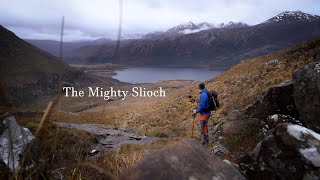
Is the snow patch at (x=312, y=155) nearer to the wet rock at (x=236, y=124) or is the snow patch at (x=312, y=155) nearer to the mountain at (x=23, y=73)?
the wet rock at (x=236, y=124)

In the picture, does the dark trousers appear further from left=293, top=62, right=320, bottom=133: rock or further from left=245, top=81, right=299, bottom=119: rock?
left=293, top=62, right=320, bottom=133: rock

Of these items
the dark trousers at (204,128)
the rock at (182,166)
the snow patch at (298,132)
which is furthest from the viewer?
the dark trousers at (204,128)

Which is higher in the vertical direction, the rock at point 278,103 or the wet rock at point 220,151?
the rock at point 278,103

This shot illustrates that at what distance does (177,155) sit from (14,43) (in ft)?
478

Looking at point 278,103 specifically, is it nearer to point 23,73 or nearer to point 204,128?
point 204,128

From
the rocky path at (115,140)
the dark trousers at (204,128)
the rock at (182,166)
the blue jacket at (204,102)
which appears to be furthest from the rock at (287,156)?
the rocky path at (115,140)

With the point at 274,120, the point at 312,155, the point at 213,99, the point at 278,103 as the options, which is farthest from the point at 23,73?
the point at 312,155

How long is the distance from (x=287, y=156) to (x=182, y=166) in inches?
69.6

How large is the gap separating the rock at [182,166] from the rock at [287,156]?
112 cm

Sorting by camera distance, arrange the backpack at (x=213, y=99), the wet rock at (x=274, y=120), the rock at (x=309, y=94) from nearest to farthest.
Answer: the rock at (x=309, y=94), the wet rock at (x=274, y=120), the backpack at (x=213, y=99)

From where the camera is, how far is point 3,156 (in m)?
3.85

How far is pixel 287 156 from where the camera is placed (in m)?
3.35

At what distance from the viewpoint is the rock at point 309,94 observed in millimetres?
5499

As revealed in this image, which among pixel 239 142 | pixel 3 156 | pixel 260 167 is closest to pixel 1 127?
pixel 3 156
